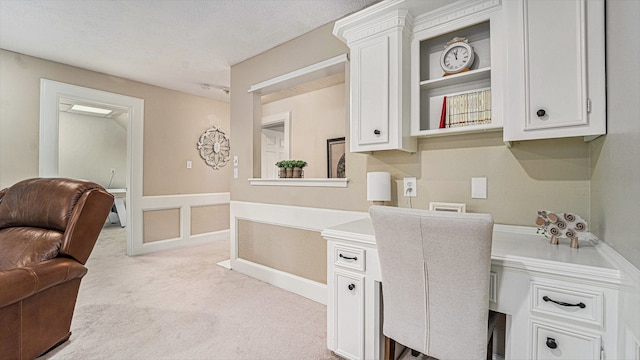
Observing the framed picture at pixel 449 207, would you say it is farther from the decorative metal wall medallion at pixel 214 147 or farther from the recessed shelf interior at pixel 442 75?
the decorative metal wall medallion at pixel 214 147

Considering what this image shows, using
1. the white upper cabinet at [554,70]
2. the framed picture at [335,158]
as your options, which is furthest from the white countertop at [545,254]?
the framed picture at [335,158]

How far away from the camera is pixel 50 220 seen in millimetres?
1902

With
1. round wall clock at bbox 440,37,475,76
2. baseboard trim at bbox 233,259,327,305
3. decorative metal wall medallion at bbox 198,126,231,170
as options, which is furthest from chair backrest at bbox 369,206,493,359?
decorative metal wall medallion at bbox 198,126,231,170

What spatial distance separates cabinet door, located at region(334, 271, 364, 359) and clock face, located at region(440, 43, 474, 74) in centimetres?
142

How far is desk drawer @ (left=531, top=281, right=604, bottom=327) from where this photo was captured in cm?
100

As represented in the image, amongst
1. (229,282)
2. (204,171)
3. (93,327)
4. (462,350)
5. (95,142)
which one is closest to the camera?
(462,350)

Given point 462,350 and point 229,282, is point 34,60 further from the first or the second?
point 462,350

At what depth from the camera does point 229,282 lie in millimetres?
2955

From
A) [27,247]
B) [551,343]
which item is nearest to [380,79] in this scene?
[551,343]

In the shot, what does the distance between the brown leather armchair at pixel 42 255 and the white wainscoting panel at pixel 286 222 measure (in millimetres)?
1397

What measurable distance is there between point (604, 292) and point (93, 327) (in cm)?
298

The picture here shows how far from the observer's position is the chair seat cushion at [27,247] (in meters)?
1.74

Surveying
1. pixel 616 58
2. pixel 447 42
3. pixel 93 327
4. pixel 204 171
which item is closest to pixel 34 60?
pixel 204 171

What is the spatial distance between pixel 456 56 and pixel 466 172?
0.74m
